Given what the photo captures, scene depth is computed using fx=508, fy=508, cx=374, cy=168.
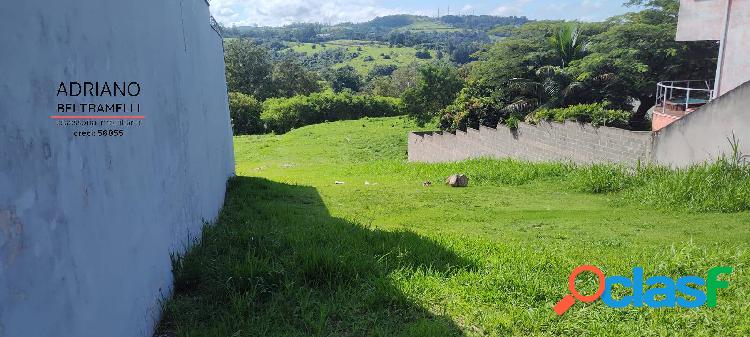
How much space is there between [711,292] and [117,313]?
13.8 ft

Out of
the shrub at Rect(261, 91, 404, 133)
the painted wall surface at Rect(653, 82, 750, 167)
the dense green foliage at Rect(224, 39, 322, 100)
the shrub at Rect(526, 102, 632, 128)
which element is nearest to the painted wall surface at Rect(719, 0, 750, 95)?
the shrub at Rect(526, 102, 632, 128)

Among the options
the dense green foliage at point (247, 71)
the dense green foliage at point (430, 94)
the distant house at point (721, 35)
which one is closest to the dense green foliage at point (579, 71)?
the distant house at point (721, 35)

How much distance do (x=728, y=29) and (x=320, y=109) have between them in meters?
31.3

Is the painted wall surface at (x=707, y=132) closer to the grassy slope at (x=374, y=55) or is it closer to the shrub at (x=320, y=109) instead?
the shrub at (x=320, y=109)

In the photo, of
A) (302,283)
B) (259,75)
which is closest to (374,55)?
(259,75)

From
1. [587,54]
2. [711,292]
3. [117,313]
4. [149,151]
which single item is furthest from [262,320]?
[587,54]

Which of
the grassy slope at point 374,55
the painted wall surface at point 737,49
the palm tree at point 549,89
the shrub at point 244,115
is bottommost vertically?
the shrub at point 244,115

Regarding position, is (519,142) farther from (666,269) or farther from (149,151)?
(149,151)

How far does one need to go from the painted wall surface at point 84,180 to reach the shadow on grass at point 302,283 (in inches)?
12.1

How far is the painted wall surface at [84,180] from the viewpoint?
1925mm

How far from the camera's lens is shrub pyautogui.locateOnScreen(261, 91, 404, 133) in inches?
1497

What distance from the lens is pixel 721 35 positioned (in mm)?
11039

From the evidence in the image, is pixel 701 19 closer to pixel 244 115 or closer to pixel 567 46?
pixel 567 46

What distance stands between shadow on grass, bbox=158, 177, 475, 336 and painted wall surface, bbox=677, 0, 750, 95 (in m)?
9.20
